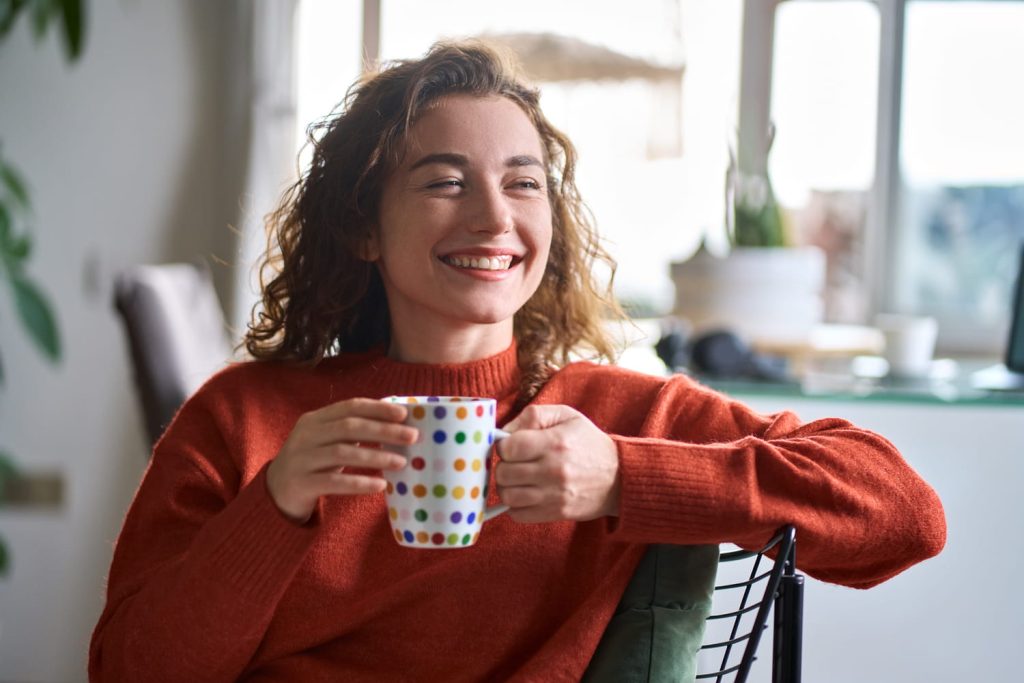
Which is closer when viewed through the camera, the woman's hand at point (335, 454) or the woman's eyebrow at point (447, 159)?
the woman's hand at point (335, 454)

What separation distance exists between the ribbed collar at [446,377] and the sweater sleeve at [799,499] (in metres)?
0.29

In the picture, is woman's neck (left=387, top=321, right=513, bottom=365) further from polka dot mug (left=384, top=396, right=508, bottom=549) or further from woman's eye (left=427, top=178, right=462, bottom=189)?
polka dot mug (left=384, top=396, right=508, bottom=549)

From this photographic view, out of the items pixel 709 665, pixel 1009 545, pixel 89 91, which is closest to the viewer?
pixel 1009 545

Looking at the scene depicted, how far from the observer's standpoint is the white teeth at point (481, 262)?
3.85 feet

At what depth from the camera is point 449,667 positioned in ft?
3.70

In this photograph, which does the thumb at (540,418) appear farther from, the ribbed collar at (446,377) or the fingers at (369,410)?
the ribbed collar at (446,377)

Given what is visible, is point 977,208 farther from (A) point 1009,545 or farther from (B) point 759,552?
(B) point 759,552

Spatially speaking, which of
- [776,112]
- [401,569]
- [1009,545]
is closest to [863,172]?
[776,112]

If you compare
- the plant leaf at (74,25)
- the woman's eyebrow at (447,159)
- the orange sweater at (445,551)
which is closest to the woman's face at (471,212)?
the woman's eyebrow at (447,159)

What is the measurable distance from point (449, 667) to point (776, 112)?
252 cm

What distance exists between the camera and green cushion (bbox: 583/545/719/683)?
1065 millimetres

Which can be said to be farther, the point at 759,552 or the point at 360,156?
the point at 360,156

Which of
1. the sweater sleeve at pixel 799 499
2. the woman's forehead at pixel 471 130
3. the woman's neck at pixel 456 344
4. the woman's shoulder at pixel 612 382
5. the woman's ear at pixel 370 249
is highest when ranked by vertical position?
the woman's forehead at pixel 471 130

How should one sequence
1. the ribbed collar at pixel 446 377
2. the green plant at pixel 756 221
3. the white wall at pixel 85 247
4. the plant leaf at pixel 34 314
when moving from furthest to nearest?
1. the white wall at pixel 85 247
2. the plant leaf at pixel 34 314
3. the green plant at pixel 756 221
4. the ribbed collar at pixel 446 377
